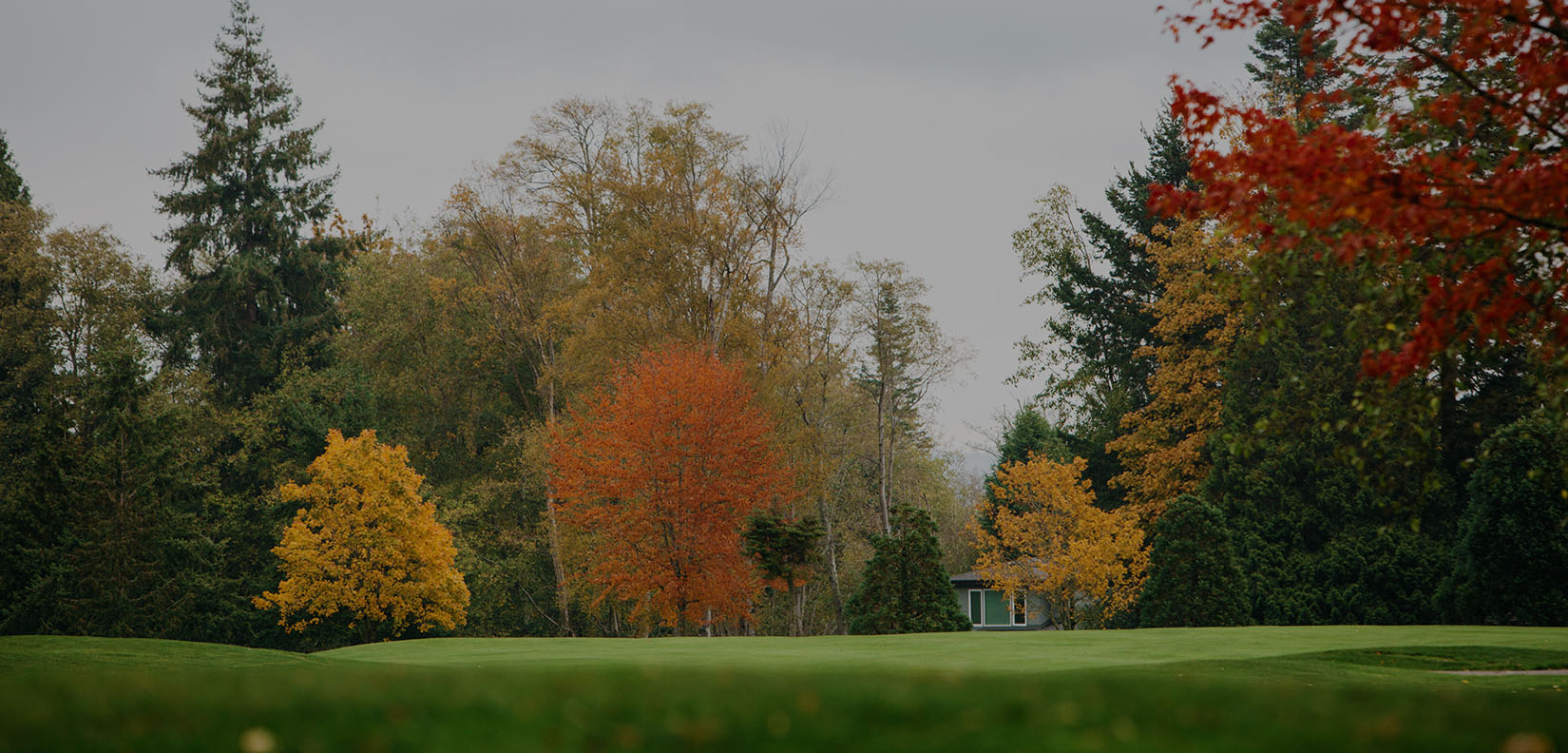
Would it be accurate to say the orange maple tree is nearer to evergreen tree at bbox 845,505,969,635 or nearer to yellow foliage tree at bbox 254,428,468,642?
evergreen tree at bbox 845,505,969,635

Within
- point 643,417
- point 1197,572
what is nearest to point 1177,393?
point 1197,572

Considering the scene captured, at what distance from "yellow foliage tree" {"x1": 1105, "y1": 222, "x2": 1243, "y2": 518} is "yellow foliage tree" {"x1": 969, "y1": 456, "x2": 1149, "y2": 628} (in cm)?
158

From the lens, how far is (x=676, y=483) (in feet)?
80.2

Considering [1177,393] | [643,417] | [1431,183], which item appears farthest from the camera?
[1177,393]

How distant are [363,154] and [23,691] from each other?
119 feet

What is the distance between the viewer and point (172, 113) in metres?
35.4

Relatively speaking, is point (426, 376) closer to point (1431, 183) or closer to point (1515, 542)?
point (1515, 542)

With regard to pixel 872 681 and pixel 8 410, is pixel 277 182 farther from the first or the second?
pixel 872 681

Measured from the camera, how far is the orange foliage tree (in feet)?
79.5

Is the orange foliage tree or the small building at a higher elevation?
the orange foliage tree

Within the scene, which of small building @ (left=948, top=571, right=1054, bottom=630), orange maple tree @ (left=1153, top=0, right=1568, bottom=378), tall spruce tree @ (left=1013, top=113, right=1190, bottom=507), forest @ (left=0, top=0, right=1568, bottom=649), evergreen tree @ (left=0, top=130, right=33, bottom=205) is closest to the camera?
orange maple tree @ (left=1153, top=0, right=1568, bottom=378)

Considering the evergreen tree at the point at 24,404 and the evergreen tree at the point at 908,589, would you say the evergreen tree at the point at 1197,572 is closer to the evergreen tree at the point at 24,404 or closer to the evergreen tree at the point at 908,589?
the evergreen tree at the point at 908,589

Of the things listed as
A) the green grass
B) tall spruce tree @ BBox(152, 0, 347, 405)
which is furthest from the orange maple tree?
tall spruce tree @ BBox(152, 0, 347, 405)

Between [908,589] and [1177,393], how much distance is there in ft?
35.4
